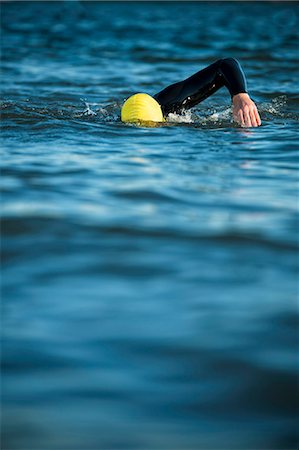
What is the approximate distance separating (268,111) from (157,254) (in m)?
5.87

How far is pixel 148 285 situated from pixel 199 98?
5080 millimetres

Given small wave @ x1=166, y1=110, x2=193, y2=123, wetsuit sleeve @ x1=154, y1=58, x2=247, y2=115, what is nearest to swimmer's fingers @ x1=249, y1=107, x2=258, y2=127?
wetsuit sleeve @ x1=154, y1=58, x2=247, y2=115

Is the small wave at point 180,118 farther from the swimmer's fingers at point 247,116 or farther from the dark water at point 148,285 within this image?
the swimmer's fingers at point 247,116

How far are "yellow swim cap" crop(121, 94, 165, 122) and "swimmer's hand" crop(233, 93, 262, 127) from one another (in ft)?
2.40

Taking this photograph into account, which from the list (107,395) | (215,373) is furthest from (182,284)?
(107,395)

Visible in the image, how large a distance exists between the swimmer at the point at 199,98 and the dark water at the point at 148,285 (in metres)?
0.17

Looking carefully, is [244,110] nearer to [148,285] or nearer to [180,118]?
[180,118]

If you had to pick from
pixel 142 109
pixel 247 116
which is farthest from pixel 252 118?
pixel 142 109

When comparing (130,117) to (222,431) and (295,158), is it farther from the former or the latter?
(222,431)

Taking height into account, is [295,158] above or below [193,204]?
above

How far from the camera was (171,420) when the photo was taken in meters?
2.64

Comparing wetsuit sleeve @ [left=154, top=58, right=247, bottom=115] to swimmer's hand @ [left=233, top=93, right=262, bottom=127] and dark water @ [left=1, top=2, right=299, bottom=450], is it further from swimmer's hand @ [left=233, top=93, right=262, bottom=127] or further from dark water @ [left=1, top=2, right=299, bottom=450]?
swimmer's hand @ [left=233, top=93, right=262, bottom=127]

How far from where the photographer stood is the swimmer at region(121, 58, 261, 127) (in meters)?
7.86

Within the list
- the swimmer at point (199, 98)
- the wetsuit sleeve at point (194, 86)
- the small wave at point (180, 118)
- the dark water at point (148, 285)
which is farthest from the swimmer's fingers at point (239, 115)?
the small wave at point (180, 118)
